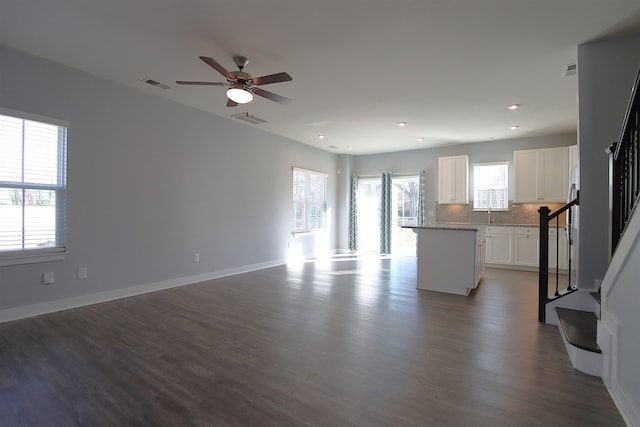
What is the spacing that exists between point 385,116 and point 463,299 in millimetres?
3155

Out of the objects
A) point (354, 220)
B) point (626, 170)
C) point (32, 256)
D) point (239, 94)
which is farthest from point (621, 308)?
point (354, 220)

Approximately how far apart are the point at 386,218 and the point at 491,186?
101 inches

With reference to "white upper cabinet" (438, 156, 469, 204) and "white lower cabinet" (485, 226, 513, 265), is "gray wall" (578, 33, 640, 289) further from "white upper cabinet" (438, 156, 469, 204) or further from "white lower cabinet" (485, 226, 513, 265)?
"white upper cabinet" (438, 156, 469, 204)

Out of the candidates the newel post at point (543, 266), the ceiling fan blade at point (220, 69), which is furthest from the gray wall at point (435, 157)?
the ceiling fan blade at point (220, 69)

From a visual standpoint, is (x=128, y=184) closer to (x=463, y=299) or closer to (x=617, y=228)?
(x=463, y=299)

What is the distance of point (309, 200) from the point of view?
26.5ft

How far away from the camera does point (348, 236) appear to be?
9102mm

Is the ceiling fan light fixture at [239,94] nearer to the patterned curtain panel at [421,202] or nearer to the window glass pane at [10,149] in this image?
the window glass pane at [10,149]

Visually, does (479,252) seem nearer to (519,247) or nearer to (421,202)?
(519,247)

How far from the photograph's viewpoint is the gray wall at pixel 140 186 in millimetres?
3643

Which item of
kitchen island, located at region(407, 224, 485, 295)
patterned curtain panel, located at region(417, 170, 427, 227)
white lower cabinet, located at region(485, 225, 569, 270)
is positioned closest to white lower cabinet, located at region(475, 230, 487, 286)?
kitchen island, located at region(407, 224, 485, 295)

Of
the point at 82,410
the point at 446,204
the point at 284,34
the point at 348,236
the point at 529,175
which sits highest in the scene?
the point at 284,34

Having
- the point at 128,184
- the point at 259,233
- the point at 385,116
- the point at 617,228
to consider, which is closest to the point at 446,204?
the point at 385,116

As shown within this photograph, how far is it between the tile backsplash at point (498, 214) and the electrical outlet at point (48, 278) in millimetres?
7358
